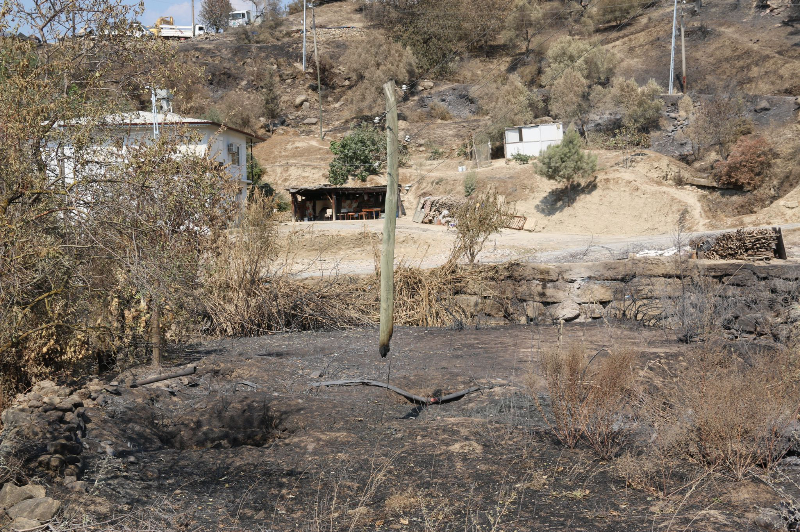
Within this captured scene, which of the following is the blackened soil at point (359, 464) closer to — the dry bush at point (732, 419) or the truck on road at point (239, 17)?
the dry bush at point (732, 419)

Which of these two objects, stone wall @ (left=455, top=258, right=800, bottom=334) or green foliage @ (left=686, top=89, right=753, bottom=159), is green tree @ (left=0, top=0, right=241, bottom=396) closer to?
stone wall @ (left=455, top=258, right=800, bottom=334)

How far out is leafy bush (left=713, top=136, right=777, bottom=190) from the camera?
28266 mm

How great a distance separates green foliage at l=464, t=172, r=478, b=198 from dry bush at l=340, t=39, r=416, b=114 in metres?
19.1

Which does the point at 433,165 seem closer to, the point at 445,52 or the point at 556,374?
the point at 445,52

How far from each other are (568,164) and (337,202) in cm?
1262

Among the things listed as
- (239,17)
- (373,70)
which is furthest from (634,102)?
(239,17)

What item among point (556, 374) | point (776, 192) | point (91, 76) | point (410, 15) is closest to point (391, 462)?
point (556, 374)

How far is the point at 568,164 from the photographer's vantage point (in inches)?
1196

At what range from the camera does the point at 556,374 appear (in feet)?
20.1

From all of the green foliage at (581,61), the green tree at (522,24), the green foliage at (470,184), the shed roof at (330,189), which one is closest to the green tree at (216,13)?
the green tree at (522,24)

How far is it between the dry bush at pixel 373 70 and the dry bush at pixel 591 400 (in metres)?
46.3

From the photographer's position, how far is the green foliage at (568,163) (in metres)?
30.5

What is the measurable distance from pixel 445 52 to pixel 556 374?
5593cm

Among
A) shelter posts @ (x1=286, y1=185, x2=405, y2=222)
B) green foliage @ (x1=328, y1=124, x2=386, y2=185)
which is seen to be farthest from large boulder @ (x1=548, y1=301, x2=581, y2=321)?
green foliage @ (x1=328, y1=124, x2=386, y2=185)
